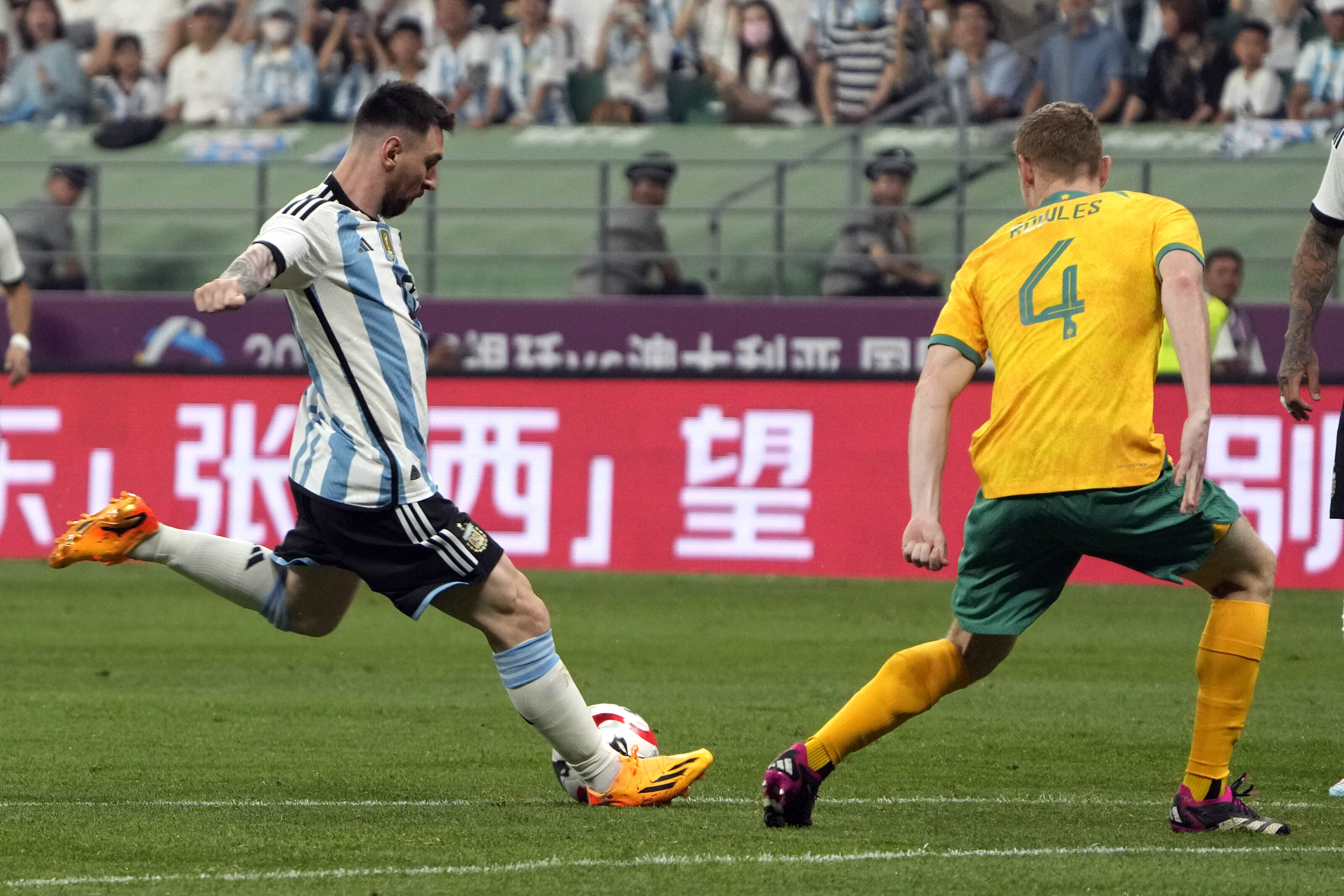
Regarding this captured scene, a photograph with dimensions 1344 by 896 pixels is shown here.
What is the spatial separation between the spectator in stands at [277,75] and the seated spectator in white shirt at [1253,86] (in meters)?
8.69

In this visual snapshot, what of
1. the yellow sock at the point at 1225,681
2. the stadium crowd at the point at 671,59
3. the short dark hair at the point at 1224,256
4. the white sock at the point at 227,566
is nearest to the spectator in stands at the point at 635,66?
the stadium crowd at the point at 671,59

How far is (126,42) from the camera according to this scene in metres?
19.7

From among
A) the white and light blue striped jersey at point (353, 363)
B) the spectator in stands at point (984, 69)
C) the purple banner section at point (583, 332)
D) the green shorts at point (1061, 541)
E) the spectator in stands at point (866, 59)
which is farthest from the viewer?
the spectator in stands at point (866, 59)

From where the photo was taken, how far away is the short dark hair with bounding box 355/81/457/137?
5285mm

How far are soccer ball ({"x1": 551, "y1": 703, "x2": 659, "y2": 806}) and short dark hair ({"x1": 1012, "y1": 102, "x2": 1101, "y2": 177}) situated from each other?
1.93 metres

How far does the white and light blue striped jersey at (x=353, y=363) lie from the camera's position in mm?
5191

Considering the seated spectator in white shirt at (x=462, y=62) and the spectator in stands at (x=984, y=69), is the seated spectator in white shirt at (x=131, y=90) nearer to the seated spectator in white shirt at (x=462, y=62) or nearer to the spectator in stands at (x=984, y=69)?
the seated spectator in white shirt at (x=462, y=62)

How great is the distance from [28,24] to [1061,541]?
57.9 ft

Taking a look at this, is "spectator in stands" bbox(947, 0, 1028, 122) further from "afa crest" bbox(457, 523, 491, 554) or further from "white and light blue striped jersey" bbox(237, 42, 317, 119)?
"afa crest" bbox(457, 523, 491, 554)

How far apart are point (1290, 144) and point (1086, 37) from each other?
6.47 ft

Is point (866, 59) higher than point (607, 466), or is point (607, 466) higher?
point (866, 59)

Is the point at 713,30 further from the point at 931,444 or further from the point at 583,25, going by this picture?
the point at 931,444

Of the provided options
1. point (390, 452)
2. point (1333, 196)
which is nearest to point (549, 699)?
point (390, 452)

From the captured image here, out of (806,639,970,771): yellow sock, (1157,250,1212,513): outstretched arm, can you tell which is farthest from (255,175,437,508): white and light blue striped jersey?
(1157,250,1212,513): outstretched arm
